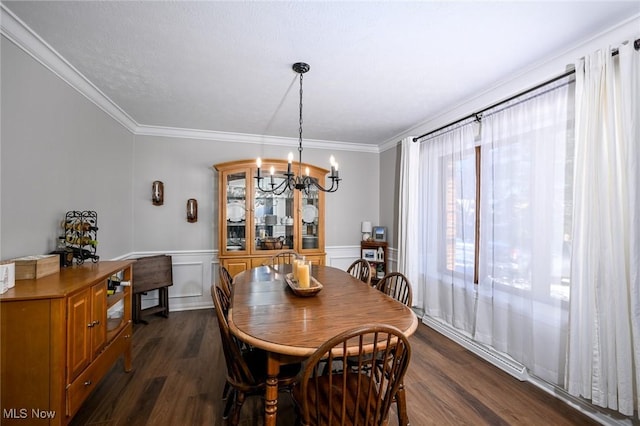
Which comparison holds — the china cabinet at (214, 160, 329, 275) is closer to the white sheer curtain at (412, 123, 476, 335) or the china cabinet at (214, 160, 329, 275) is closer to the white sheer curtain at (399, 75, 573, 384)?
the white sheer curtain at (412, 123, 476, 335)

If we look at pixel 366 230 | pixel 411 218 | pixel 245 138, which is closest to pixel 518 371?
pixel 411 218

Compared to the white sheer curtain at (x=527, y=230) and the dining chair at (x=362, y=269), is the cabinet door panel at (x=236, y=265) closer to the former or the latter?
the dining chair at (x=362, y=269)

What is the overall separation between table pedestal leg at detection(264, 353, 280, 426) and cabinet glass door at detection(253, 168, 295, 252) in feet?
8.18

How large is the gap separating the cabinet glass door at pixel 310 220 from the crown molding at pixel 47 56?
2405 mm

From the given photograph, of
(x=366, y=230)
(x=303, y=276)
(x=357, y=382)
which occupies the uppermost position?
(x=366, y=230)

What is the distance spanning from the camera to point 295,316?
1.60 m

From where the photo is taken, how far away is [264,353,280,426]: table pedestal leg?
1357 mm

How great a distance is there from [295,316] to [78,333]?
1168mm

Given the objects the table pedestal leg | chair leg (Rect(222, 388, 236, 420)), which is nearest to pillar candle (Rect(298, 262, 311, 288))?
the table pedestal leg

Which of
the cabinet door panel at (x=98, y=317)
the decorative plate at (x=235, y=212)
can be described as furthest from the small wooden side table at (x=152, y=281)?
the cabinet door panel at (x=98, y=317)

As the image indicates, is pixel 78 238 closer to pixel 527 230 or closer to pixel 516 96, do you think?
pixel 527 230

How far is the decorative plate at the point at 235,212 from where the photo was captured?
145 inches

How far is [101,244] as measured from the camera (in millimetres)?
2777

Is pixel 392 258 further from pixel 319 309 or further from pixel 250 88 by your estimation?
pixel 250 88
